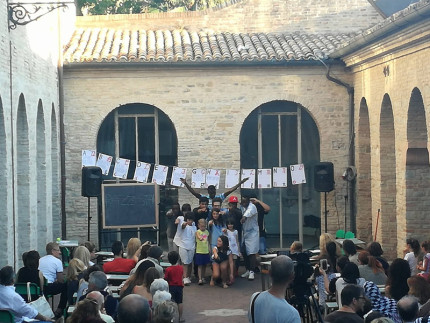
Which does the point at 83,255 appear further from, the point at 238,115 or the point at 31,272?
the point at 238,115

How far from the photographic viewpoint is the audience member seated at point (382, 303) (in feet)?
30.7

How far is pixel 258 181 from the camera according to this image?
2064cm

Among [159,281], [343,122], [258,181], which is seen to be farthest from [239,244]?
[159,281]

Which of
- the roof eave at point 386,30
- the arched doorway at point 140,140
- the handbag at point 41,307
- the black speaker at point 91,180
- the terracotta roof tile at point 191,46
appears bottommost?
the handbag at point 41,307

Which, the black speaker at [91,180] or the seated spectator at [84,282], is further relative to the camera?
the black speaker at [91,180]

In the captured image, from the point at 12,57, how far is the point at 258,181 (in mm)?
7522

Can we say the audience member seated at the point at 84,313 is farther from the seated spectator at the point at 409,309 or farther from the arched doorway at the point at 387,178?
the arched doorway at the point at 387,178

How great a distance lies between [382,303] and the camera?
9578 millimetres

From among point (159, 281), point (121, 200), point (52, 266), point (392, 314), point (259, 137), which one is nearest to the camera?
point (392, 314)

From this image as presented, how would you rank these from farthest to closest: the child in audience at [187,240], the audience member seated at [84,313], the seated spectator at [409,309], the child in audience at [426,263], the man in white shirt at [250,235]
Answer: the man in white shirt at [250,235] < the child in audience at [187,240] < the child in audience at [426,263] < the seated spectator at [409,309] < the audience member seated at [84,313]

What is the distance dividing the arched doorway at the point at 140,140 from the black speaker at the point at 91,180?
5.29 feet

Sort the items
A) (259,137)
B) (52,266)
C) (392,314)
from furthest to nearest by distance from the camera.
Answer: (259,137), (52,266), (392,314)

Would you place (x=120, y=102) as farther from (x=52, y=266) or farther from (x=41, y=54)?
(x=52, y=266)

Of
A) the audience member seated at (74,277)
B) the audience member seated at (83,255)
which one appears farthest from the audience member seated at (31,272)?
the audience member seated at (83,255)
